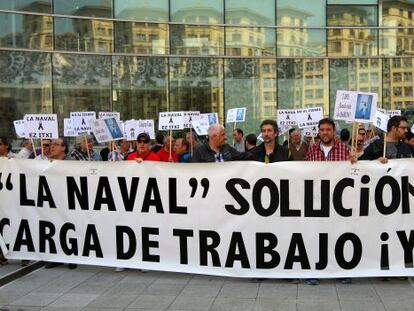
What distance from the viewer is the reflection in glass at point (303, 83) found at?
18547 millimetres

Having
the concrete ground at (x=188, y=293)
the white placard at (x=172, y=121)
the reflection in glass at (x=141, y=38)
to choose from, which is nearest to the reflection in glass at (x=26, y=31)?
the reflection in glass at (x=141, y=38)

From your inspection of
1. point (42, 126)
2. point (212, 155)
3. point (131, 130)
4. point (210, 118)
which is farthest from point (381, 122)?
point (131, 130)

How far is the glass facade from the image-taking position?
17094 millimetres

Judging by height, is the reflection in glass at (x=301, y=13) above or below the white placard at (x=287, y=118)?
above

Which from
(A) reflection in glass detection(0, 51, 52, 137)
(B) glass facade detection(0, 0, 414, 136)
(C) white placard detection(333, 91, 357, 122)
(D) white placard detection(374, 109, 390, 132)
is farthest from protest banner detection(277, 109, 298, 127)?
(A) reflection in glass detection(0, 51, 52, 137)

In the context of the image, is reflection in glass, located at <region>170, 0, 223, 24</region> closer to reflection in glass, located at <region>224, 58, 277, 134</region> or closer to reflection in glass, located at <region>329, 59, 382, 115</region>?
reflection in glass, located at <region>224, 58, 277, 134</region>

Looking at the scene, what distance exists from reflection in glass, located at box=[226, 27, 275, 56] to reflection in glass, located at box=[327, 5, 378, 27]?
1.93 m

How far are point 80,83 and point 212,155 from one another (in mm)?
11000

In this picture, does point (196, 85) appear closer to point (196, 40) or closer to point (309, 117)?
point (196, 40)

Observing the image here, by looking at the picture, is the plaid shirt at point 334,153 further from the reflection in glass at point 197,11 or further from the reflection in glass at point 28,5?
the reflection in glass at point 28,5

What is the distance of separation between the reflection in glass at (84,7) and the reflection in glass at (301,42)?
5.21m

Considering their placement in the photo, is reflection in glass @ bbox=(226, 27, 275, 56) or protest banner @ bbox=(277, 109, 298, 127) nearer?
protest banner @ bbox=(277, 109, 298, 127)

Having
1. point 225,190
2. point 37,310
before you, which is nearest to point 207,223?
point 225,190

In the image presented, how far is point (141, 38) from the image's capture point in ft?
58.8
